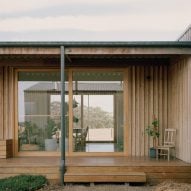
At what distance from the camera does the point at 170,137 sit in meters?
9.08

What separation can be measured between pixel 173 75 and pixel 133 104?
4.00ft

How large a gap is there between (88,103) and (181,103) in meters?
2.37

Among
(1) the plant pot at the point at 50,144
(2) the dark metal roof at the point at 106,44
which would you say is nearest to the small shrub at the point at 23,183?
(1) the plant pot at the point at 50,144

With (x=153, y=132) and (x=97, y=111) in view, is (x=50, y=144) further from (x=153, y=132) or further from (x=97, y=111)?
(x=153, y=132)

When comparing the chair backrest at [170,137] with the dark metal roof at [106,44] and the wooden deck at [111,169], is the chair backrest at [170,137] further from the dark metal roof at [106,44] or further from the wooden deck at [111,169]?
the dark metal roof at [106,44]

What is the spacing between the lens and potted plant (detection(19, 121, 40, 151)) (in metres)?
9.38

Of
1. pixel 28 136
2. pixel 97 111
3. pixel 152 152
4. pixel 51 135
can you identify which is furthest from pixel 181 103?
pixel 28 136

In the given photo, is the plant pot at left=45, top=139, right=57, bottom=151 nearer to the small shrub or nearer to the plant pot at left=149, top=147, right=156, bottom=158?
the small shrub

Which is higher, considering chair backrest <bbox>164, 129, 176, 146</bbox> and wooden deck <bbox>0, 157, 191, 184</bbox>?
chair backrest <bbox>164, 129, 176, 146</bbox>

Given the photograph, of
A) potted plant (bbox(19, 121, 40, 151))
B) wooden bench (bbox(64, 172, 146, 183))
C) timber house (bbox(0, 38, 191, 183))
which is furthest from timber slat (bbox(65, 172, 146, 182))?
potted plant (bbox(19, 121, 40, 151))

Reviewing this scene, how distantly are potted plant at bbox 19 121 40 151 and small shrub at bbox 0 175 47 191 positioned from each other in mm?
2022

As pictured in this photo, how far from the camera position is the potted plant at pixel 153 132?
29.2 feet

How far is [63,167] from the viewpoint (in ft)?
24.6
